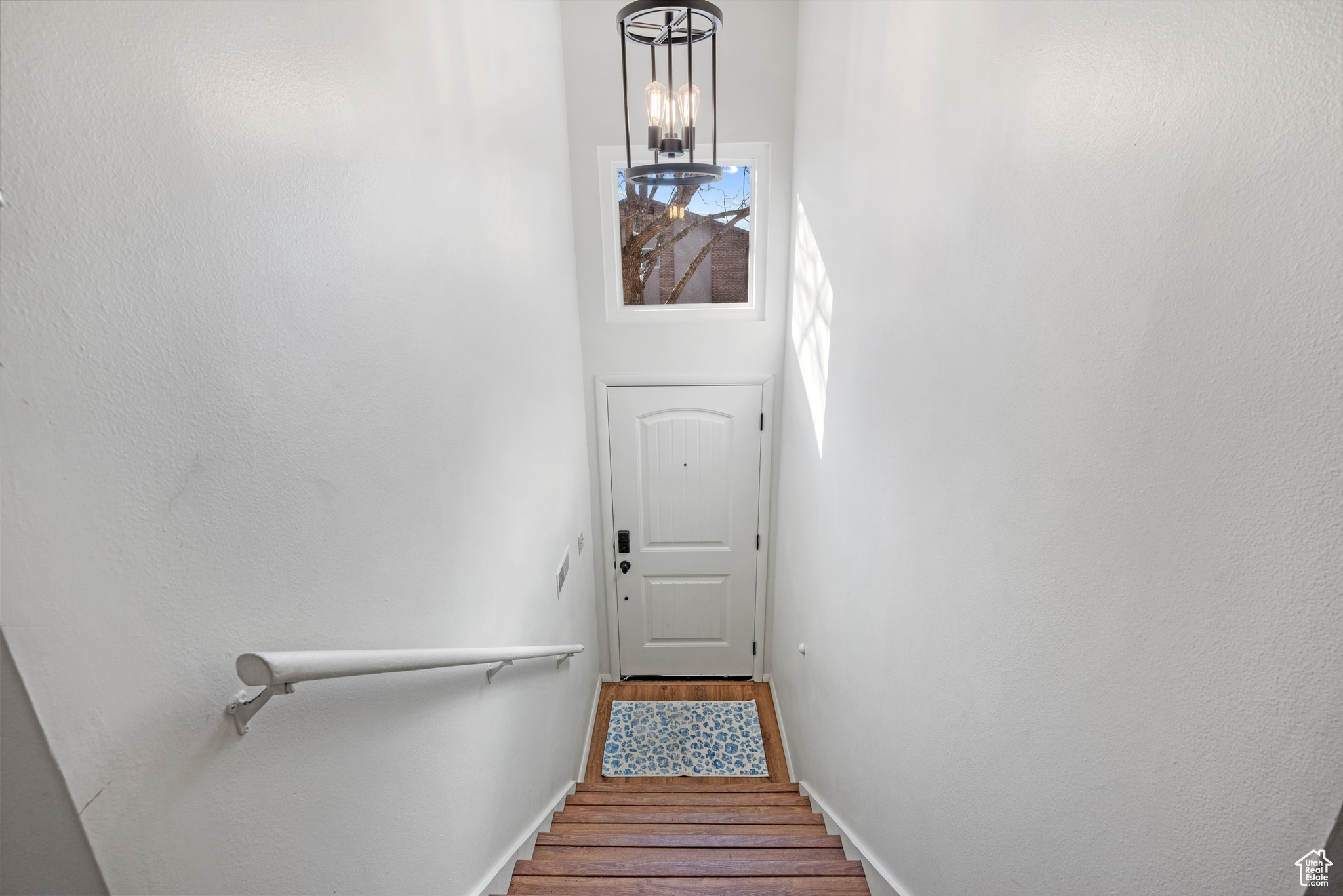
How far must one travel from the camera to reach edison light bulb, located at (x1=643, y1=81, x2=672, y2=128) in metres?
1.94

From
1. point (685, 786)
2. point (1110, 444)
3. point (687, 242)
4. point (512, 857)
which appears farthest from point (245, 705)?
point (687, 242)

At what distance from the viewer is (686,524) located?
422 cm

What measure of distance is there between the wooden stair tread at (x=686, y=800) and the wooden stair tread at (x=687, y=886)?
91 cm

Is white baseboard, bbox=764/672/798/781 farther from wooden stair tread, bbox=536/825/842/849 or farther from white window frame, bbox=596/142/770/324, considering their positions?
white window frame, bbox=596/142/770/324

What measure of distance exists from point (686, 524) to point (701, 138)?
2203mm

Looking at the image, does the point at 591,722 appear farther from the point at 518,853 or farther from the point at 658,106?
the point at 658,106

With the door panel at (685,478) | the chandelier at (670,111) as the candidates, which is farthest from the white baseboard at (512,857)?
the chandelier at (670,111)

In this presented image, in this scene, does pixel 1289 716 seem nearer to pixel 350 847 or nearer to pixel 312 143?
pixel 350 847

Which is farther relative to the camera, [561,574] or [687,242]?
[687,242]

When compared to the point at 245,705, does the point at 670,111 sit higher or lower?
higher

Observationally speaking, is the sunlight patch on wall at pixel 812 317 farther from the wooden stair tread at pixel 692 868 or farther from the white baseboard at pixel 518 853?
the white baseboard at pixel 518 853

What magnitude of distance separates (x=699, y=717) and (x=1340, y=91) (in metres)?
4.04

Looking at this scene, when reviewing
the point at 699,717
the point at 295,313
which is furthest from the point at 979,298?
the point at 699,717

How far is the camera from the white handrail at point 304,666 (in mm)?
811
